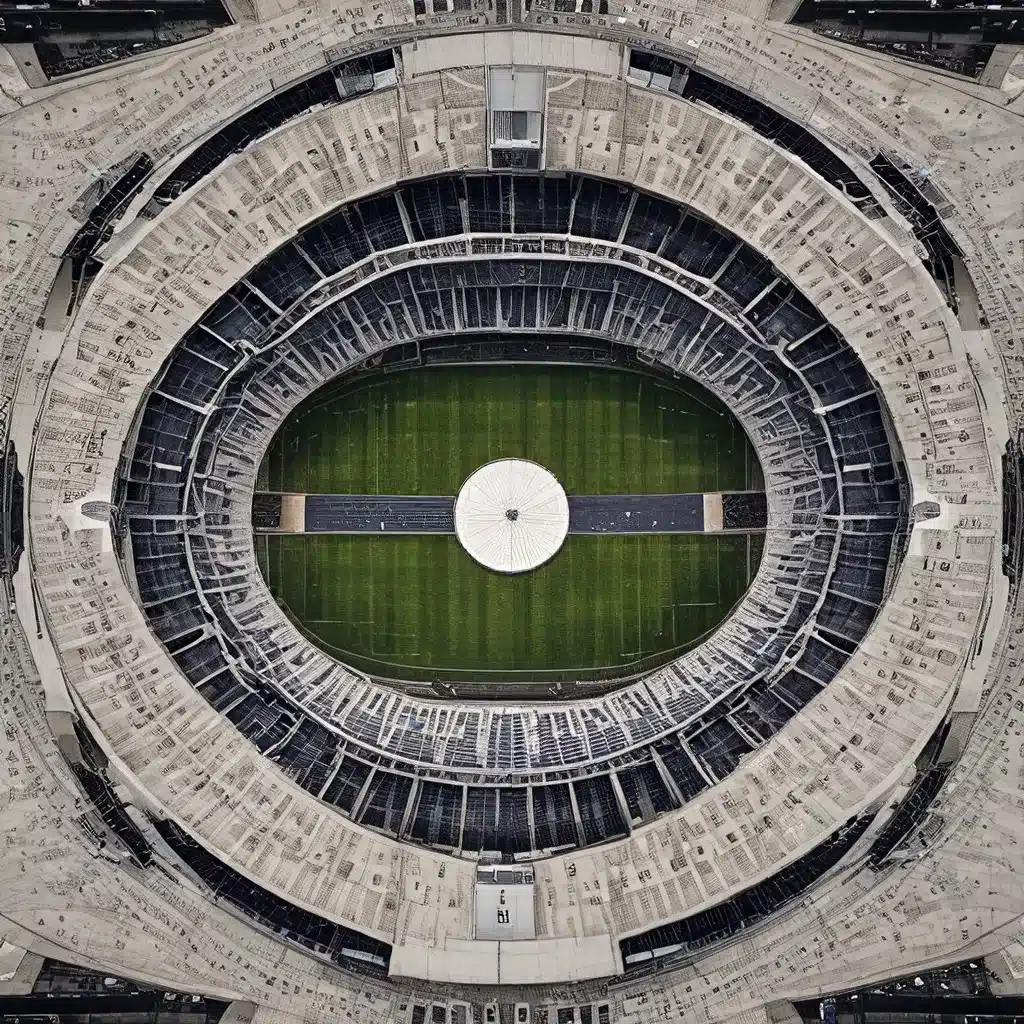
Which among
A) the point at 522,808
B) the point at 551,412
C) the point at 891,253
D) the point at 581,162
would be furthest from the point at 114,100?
the point at 522,808

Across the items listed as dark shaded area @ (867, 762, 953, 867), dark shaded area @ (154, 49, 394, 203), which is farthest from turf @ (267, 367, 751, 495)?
dark shaded area @ (867, 762, 953, 867)

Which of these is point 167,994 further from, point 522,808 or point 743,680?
point 743,680

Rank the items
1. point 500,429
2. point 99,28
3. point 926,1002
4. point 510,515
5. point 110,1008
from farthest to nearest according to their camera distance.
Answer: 1. point 500,429
2. point 510,515
3. point 99,28
4. point 110,1008
5. point 926,1002

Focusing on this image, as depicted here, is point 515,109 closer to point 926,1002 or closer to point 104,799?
point 104,799

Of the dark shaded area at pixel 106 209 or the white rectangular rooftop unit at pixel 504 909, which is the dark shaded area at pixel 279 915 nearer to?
the white rectangular rooftop unit at pixel 504 909

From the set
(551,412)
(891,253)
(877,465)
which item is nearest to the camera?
(891,253)

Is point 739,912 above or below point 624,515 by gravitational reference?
below

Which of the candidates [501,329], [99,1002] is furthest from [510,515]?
[99,1002]
